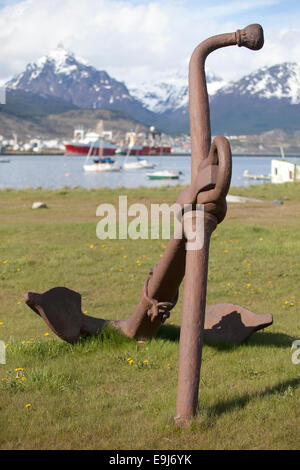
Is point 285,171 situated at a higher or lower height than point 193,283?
higher

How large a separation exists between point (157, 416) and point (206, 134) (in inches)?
71.9

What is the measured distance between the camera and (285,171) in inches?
1613

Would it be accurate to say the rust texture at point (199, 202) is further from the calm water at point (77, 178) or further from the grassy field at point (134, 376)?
the calm water at point (77, 178)

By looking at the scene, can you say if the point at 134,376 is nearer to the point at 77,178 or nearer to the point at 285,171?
the point at 285,171

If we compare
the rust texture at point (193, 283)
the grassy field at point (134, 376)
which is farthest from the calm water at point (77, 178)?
the rust texture at point (193, 283)

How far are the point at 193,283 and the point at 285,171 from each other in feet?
128

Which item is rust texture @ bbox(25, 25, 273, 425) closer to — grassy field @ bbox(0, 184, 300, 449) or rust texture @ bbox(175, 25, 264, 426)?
rust texture @ bbox(175, 25, 264, 426)

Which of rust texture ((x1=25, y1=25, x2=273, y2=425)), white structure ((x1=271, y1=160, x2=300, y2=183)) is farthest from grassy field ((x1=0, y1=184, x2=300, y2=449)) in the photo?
white structure ((x1=271, y1=160, x2=300, y2=183))

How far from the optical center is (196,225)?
3.66 meters

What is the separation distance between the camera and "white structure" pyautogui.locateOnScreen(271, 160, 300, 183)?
38125 mm

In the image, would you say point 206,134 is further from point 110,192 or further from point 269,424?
point 110,192

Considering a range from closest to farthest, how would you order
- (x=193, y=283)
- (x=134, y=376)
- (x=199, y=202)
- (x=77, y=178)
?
(x=193, y=283) < (x=199, y=202) < (x=134, y=376) < (x=77, y=178)

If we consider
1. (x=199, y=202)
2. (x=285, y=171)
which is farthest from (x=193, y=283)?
(x=285, y=171)
